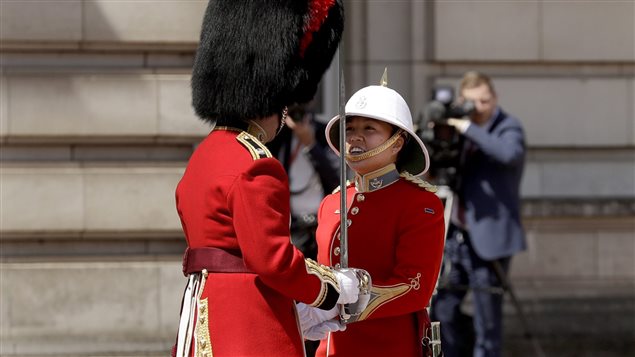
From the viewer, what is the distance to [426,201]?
4.55 m

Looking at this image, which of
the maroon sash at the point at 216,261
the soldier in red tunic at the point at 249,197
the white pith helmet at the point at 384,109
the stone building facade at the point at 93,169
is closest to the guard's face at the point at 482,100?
the stone building facade at the point at 93,169

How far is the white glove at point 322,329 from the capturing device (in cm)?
438

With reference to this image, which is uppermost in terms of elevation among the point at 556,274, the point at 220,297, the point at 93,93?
the point at 93,93

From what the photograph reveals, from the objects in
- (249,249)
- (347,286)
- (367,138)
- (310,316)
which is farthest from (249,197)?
(367,138)

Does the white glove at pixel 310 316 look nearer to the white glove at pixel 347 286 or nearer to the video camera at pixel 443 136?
the white glove at pixel 347 286

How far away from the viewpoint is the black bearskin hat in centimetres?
431

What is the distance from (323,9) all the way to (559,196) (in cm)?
520

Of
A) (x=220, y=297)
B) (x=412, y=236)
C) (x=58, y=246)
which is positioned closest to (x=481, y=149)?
(x=58, y=246)

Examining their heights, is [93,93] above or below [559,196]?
above

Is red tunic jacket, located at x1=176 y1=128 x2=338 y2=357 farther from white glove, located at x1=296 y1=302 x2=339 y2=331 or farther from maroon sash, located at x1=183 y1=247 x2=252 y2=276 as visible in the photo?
white glove, located at x1=296 y1=302 x2=339 y2=331

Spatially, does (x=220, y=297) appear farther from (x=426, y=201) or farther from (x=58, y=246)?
(x=58, y=246)

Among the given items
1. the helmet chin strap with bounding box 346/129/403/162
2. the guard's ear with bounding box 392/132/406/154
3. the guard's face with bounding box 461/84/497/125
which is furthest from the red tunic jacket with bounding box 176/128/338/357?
the guard's face with bounding box 461/84/497/125

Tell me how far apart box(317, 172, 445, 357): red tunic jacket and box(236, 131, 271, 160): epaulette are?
55 centimetres

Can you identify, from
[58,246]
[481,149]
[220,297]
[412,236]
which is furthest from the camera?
[58,246]
